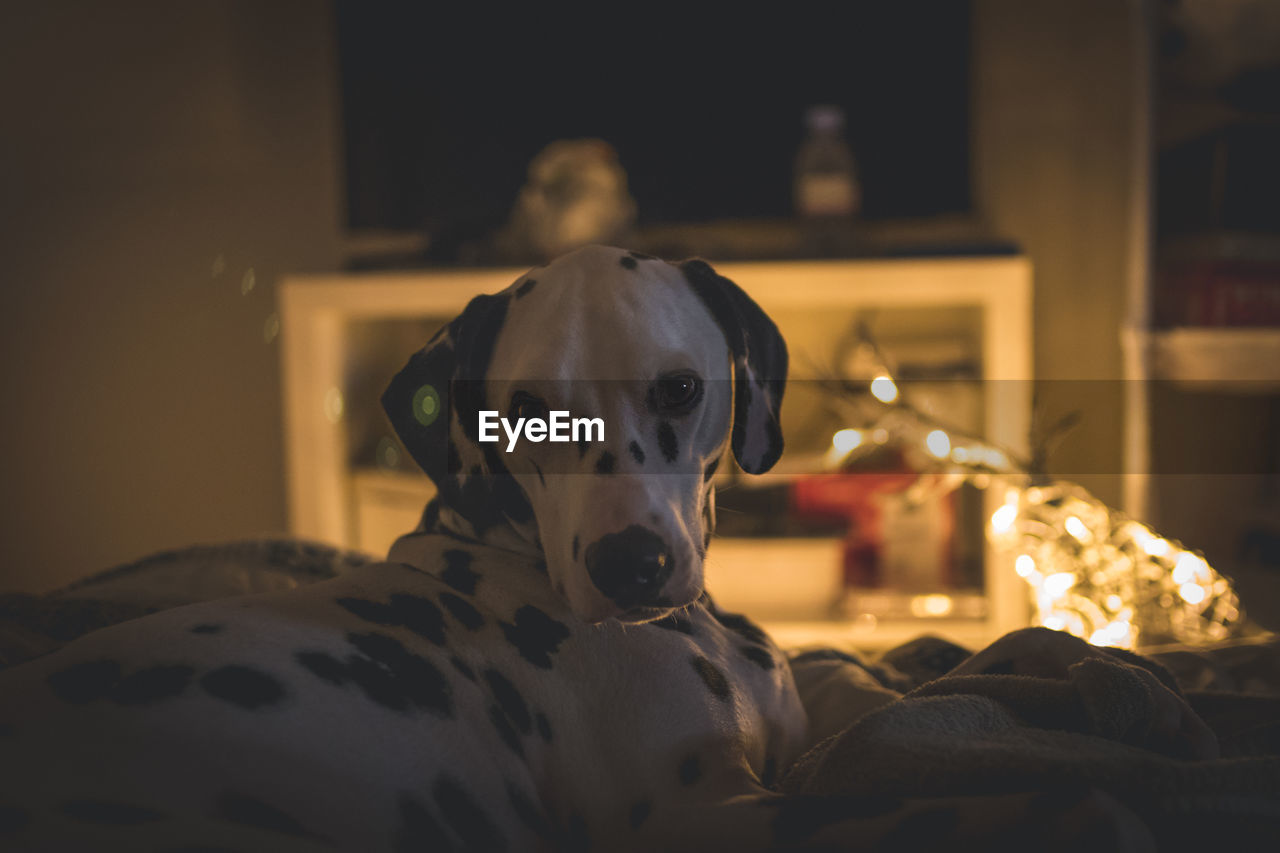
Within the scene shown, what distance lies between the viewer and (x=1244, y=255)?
1.99 meters

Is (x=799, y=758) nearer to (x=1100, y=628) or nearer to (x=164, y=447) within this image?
(x=1100, y=628)

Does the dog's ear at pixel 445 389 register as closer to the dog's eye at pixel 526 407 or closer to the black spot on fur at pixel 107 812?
the dog's eye at pixel 526 407

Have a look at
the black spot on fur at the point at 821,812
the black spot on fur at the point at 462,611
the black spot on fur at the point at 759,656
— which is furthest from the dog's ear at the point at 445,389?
the black spot on fur at the point at 821,812

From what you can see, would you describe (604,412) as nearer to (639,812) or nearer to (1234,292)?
(639,812)

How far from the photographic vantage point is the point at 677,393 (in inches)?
31.8

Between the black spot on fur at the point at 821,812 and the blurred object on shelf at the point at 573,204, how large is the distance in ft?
6.65


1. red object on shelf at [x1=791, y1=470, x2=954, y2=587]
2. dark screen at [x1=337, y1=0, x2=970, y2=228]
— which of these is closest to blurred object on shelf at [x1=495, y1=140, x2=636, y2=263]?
dark screen at [x1=337, y1=0, x2=970, y2=228]

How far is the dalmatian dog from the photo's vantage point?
0.60 meters

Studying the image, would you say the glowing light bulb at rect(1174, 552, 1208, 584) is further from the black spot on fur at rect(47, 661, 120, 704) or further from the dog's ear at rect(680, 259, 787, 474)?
the black spot on fur at rect(47, 661, 120, 704)

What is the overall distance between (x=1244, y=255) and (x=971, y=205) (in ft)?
2.57

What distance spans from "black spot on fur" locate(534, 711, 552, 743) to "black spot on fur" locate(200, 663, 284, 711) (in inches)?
8.6

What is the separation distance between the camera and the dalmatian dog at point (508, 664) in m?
0.60

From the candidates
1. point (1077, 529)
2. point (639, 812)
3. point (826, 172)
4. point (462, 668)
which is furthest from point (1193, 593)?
point (826, 172)

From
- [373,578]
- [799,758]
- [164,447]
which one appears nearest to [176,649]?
[373,578]
